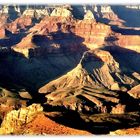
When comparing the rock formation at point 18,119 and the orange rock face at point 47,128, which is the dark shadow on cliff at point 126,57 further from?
the orange rock face at point 47,128

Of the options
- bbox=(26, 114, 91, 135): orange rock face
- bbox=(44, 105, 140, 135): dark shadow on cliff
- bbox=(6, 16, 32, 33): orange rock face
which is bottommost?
bbox=(6, 16, 32, 33): orange rock face

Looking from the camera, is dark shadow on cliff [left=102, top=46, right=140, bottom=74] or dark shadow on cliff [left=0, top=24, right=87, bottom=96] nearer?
dark shadow on cliff [left=0, top=24, right=87, bottom=96]

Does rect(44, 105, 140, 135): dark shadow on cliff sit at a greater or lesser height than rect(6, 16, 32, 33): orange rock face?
greater

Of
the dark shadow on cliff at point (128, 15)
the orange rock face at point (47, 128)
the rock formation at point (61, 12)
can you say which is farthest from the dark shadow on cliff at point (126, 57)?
the orange rock face at point (47, 128)

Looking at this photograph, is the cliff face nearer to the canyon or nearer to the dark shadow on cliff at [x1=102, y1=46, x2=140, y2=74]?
the canyon

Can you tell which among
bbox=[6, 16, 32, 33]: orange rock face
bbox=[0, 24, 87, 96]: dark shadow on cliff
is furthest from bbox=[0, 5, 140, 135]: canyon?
bbox=[6, 16, 32, 33]: orange rock face

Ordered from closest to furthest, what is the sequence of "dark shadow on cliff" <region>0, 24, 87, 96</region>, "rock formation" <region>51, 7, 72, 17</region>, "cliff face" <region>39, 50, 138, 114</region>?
"cliff face" <region>39, 50, 138, 114</region>, "dark shadow on cliff" <region>0, 24, 87, 96</region>, "rock formation" <region>51, 7, 72, 17</region>

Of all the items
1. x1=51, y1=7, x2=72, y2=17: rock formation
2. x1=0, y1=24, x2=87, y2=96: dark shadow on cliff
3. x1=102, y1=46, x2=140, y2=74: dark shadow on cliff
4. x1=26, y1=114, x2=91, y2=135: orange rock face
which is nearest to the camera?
x1=26, y1=114, x2=91, y2=135: orange rock face

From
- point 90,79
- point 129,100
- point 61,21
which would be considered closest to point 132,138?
point 129,100

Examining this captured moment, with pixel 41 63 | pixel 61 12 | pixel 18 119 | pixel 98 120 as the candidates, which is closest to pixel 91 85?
pixel 41 63

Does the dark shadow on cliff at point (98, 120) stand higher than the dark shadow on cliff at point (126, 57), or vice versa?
the dark shadow on cliff at point (98, 120)
